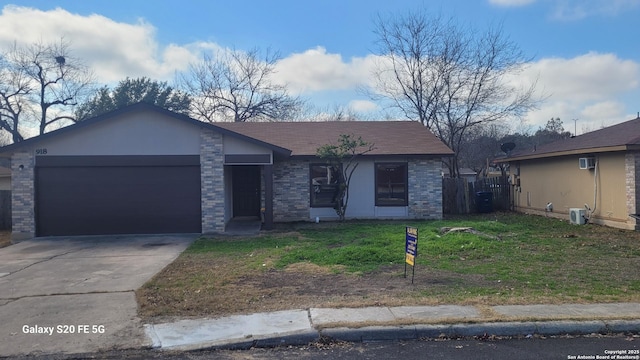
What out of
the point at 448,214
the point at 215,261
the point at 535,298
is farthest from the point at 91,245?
the point at 448,214

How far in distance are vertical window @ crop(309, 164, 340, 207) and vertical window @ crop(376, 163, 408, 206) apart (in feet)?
5.66

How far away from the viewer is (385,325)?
521 centimetres

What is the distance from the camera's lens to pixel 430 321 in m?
5.31

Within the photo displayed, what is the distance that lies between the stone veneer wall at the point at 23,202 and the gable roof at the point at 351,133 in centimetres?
820

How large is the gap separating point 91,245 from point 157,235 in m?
2.03

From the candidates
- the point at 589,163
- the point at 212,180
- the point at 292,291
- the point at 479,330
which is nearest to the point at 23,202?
the point at 212,180

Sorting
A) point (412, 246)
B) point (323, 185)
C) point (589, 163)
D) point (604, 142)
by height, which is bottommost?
point (412, 246)

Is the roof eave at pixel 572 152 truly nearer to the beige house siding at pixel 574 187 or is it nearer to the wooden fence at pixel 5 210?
the beige house siding at pixel 574 187

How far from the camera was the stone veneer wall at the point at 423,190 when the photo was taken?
56.1 feet

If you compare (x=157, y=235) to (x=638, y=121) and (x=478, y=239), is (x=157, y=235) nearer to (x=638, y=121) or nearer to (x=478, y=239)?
(x=478, y=239)

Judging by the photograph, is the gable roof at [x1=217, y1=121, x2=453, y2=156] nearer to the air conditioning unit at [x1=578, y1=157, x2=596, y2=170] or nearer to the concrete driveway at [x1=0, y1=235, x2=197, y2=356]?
the air conditioning unit at [x1=578, y1=157, x2=596, y2=170]

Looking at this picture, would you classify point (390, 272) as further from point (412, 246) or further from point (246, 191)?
point (246, 191)

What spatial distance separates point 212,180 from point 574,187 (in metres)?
12.6

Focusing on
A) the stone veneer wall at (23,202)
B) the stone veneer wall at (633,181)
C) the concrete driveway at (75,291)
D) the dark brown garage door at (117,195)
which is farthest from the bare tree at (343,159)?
the stone veneer wall at (23,202)
